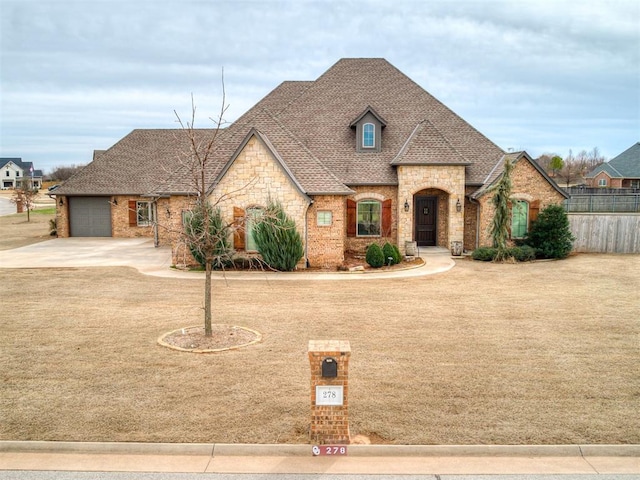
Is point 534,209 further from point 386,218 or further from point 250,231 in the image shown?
point 250,231

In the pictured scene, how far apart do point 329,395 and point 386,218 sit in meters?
18.3

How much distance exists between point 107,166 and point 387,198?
64.4 ft

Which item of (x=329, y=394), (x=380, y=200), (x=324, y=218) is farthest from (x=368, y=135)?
(x=329, y=394)

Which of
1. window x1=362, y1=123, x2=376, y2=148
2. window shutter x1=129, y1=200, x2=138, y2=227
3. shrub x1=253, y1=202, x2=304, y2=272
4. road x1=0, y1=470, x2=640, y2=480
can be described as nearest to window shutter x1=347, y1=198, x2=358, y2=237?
window x1=362, y1=123, x2=376, y2=148

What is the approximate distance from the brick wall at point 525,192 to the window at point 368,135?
5.89 metres

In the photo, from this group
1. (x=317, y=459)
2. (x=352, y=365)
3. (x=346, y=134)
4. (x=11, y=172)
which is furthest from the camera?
(x=11, y=172)

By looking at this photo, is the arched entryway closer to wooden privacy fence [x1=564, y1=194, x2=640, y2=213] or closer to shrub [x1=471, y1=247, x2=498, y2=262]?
shrub [x1=471, y1=247, x2=498, y2=262]

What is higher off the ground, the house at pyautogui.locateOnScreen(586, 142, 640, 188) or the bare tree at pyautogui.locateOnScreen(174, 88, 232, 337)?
the house at pyautogui.locateOnScreen(586, 142, 640, 188)

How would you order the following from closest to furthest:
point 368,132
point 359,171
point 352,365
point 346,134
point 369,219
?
point 352,365 → point 359,171 → point 369,219 → point 368,132 → point 346,134

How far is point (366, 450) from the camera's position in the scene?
7.32 metres

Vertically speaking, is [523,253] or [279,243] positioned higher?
[279,243]

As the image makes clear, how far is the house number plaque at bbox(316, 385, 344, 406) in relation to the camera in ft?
24.4

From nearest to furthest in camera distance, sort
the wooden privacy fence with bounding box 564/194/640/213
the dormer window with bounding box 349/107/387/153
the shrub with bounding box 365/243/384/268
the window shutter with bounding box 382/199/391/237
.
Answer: the shrub with bounding box 365/243/384/268 < the window shutter with bounding box 382/199/391/237 < the dormer window with bounding box 349/107/387/153 < the wooden privacy fence with bounding box 564/194/640/213

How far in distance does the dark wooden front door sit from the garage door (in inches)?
777
